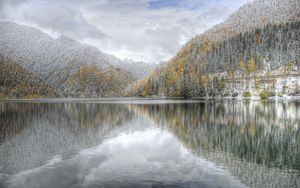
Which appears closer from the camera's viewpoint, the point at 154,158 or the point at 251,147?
the point at 154,158

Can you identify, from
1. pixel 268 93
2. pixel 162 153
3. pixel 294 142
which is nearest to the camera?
pixel 162 153

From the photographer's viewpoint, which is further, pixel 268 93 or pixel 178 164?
pixel 268 93

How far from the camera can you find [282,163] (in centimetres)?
3025

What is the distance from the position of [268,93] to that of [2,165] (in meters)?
174

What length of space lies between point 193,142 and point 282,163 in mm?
14641

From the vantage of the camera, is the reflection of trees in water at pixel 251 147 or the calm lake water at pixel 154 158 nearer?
the calm lake water at pixel 154 158

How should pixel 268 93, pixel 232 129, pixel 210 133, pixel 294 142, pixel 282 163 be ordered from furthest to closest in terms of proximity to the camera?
pixel 268 93
pixel 232 129
pixel 210 133
pixel 294 142
pixel 282 163

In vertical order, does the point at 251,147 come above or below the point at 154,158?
above

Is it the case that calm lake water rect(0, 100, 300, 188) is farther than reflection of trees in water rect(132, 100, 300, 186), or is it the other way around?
reflection of trees in water rect(132, 100, 300, 186)

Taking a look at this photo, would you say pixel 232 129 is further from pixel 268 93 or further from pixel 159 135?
pixel 268 93

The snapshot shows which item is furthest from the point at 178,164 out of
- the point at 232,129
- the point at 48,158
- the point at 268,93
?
the point at 268,93

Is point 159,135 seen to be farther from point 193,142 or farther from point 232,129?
point 232,129

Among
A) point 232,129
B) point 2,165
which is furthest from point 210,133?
point 2,165

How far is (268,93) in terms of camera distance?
7146 inches
